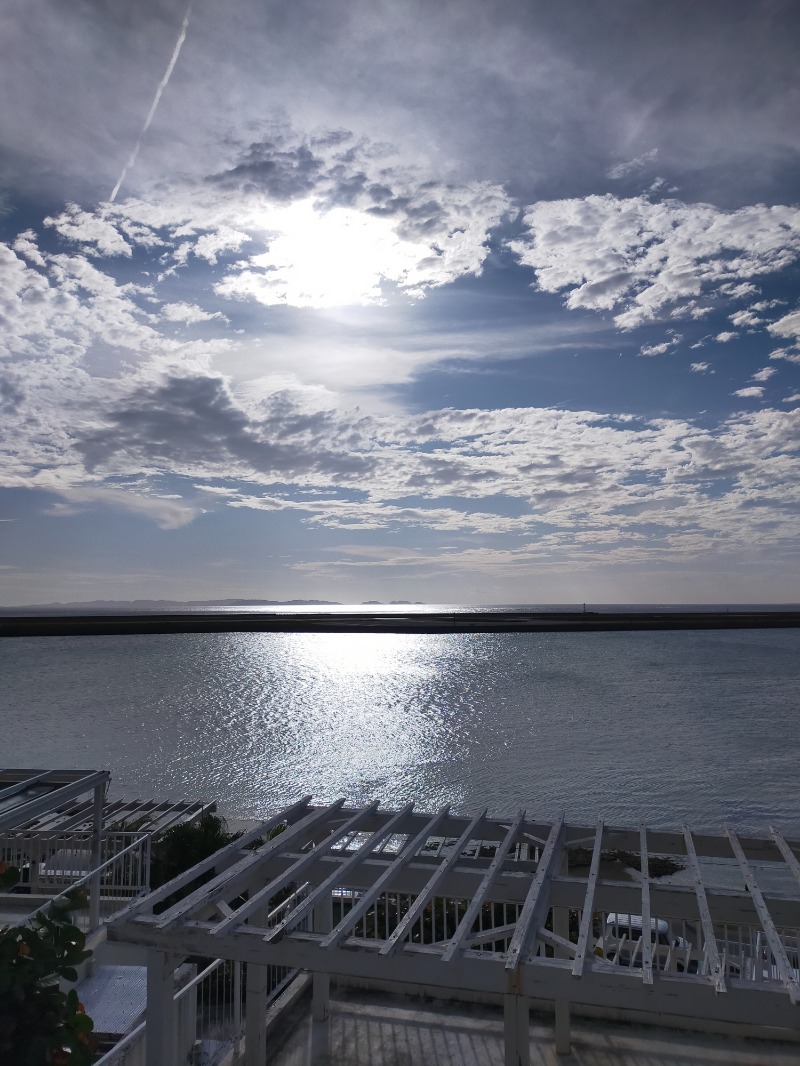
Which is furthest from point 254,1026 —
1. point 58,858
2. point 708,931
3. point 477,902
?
point 58,858

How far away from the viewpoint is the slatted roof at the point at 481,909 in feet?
18.6

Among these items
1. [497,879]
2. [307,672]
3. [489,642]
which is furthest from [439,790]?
[489,642]

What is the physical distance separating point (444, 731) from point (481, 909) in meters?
55.3

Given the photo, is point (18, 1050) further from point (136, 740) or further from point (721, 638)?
point (721, 638)

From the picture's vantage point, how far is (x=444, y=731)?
61.8m

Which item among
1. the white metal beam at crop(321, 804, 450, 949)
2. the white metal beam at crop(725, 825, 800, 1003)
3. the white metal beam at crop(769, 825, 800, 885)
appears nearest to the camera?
the white metal beam at crop(725, 825, 800, 1003)

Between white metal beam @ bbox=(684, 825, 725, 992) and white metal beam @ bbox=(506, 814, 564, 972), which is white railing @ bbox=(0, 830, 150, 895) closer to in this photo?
white metal beam @ bbox=(506, 814, 564, 972)

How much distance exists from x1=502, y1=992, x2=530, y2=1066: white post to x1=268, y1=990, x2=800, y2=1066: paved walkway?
76.2 inches

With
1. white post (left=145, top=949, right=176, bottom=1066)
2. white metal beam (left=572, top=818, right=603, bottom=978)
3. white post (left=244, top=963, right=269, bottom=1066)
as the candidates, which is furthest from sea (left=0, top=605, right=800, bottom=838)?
white post (left=145, top=949, right=176, bottom=1066)

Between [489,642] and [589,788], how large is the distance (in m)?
119

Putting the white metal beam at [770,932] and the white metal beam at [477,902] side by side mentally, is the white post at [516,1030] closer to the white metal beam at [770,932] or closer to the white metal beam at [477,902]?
the white metal beam at [477,902]

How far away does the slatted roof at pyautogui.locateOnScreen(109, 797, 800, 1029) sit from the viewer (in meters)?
5.66

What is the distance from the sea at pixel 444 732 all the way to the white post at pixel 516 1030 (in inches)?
517

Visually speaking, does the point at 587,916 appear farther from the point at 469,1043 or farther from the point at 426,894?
the point at 469,1043
